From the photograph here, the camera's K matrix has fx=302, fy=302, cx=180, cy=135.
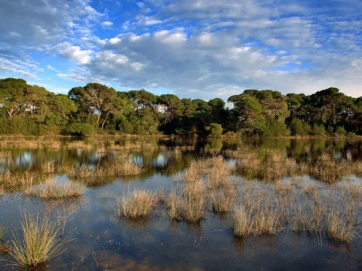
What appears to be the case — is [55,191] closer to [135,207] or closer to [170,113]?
[135,207]

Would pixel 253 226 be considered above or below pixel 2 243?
above

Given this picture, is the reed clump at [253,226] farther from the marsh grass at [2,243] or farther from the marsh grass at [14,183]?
the marsh grass at [14,183]

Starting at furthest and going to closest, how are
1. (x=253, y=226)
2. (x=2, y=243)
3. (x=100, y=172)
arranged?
(x=100, y=172), (x=253, y=226), (x=2, y=243)

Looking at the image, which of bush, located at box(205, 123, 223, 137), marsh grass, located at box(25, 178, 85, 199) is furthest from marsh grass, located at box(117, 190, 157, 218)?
bush, located at box(205, 123, 223, 137)

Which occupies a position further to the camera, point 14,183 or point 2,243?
point 14,183

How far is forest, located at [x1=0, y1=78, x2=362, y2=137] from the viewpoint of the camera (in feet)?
178

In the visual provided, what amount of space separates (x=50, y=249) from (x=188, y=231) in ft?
10.7

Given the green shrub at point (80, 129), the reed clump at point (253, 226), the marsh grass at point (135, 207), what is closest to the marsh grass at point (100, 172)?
the marsh grass at point (135, 207)

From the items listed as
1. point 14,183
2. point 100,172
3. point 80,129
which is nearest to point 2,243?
point 14,183

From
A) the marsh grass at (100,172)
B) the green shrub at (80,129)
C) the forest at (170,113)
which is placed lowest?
the marsh grass at (100,172)

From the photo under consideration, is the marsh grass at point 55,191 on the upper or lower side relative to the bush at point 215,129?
lower

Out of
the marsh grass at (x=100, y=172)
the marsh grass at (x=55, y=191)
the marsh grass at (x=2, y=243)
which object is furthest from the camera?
the marsh grass at (x=100, y=172)

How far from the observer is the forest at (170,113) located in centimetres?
5428

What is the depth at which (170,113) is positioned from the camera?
75.5 meters
